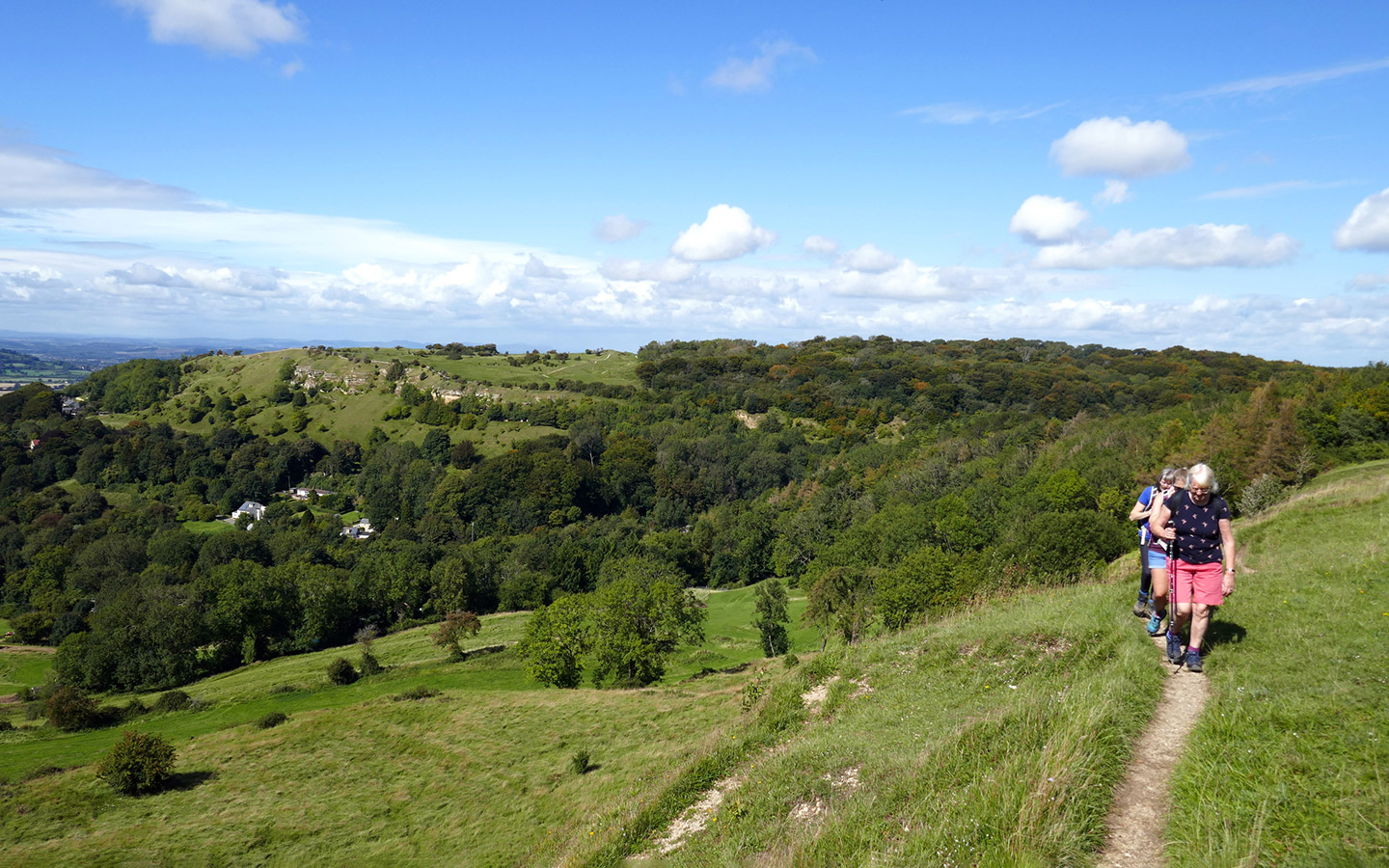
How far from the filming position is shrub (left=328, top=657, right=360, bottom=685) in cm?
5341

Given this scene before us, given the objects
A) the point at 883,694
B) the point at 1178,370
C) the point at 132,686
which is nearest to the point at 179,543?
the point at 132,686

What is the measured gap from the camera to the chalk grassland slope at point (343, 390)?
A: 157000mm

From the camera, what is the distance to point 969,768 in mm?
7531

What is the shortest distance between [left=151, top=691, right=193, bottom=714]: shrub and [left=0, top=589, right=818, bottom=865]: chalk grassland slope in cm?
485

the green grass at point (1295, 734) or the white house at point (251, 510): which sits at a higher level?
the green grass at point (1295, 734)

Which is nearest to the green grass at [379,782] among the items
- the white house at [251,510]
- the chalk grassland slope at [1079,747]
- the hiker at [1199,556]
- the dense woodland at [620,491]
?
→ the chalk grassland slope at [1079,747]

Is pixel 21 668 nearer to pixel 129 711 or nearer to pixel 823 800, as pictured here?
pixel 129 711

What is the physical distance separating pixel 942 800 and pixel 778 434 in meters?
153

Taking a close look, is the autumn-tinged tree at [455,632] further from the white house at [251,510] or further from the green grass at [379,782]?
the white house at [251,510]

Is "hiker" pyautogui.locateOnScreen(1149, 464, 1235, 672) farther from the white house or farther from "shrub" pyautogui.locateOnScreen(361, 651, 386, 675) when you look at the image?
the white house

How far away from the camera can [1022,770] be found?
22.7ft

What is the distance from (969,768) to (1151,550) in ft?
17.1

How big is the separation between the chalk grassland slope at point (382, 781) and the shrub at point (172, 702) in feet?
15.9

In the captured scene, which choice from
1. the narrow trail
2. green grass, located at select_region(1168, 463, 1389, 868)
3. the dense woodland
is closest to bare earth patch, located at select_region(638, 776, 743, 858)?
the narrow trail
